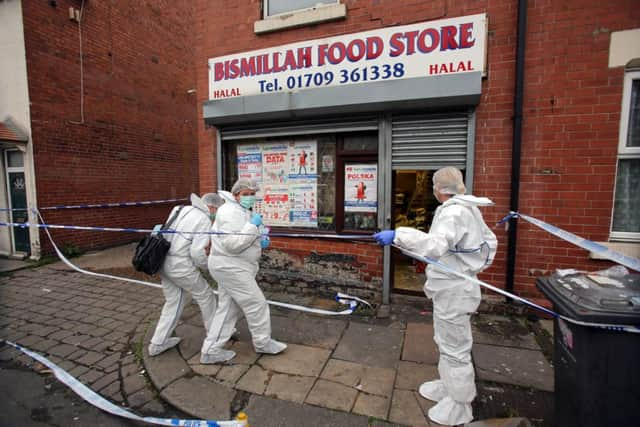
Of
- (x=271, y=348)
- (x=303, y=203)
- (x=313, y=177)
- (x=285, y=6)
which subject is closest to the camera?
(x=271, y=348)

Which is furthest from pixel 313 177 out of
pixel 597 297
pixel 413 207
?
pixel 597 297

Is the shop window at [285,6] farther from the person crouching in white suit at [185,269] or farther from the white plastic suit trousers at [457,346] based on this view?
the white plastic suit trousers at [457,346]

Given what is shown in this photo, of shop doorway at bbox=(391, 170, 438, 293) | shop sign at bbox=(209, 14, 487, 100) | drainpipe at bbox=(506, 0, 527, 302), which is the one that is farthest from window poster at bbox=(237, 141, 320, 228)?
drainpipe at bbox=(506, 0, 527, 302)

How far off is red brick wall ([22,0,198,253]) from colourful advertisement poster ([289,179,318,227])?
6.03 metres

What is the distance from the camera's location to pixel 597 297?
1799mm

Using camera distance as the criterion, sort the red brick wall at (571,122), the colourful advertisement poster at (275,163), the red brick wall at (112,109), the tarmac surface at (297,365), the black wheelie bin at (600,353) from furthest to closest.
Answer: the red brick wall at (112,109)
the colourful advertisement poster at (275,163)
the red brick wall at (571,122)
the tarmac surface at (297,365)
the black wheelie bin at (600,353)

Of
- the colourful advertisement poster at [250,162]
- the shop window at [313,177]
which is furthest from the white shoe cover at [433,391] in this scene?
the colourful advertisement poster at [250,162]

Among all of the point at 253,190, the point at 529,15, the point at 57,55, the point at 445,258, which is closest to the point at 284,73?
the point at 253,190

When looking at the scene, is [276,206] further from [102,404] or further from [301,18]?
[102,404]

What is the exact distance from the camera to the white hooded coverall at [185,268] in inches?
131

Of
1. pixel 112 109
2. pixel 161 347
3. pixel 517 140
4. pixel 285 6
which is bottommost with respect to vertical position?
pixel 161 347

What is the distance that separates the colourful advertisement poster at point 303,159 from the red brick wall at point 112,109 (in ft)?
20.0

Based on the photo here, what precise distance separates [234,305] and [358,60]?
3570 millimetres

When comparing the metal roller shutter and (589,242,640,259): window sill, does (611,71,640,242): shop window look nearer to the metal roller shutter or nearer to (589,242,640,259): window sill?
(589,242,640,259): window sill
